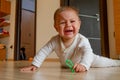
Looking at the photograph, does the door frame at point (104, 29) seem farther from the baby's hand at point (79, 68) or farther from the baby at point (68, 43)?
the baby's hand at point (79, 68)

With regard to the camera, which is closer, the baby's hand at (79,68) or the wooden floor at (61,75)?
the wooden floor at (61,75)

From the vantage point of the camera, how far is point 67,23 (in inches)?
36.8

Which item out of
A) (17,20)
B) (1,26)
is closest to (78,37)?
(17,20)

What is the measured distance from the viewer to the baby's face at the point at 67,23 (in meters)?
0.93

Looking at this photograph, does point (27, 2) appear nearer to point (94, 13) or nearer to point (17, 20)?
point (17, 20)

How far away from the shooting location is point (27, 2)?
4703 mm

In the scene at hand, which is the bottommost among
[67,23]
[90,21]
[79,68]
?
[79,68]

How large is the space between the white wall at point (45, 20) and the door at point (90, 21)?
1.29 ft

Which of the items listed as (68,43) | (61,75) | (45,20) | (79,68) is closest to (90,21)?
(45,20)

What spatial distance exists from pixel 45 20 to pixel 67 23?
7.80ft

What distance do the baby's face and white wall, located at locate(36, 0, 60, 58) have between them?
2121mm

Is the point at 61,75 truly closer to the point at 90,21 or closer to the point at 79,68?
the point at 79,68

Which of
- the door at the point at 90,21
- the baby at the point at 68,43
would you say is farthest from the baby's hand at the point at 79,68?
the door at the point at 90,21

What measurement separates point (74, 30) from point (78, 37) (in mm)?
81
